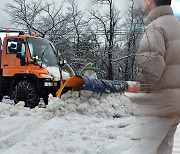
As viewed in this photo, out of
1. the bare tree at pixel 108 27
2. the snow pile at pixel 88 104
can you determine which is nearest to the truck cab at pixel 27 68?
the snow pile at pixel 88 104

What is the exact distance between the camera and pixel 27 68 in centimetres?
851

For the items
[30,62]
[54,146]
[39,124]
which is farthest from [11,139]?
[30,62]

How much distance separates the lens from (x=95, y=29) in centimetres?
296

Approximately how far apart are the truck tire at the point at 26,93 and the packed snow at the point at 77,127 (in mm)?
1082

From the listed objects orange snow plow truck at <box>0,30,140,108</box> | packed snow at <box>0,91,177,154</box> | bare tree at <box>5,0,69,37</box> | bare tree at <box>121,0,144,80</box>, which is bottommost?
packed snow at <box>0,91,177,154</box>

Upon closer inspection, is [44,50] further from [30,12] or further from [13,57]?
[30,12]

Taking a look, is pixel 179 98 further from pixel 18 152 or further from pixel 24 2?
pixel 24 2

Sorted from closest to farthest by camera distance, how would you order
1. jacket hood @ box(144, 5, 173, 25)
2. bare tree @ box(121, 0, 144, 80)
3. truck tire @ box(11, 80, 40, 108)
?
1. bare tree @ box(121, 0, 144, 80)
2. jacket hood @ box(144, 5, 173, 25)
3. truck tire @ box(11, 80, 40, 108)

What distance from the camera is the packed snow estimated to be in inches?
78.7

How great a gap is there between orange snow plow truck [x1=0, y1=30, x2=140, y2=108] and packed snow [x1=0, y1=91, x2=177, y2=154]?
4.36ft

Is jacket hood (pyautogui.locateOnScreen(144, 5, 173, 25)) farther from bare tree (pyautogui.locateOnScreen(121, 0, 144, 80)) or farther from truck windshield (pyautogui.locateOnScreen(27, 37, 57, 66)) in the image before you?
truck windshield (pyautogui.locateOnScreen(27, 37, 57, 66))

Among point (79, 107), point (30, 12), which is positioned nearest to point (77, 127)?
point (79, 107)

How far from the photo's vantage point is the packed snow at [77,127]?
6.56 ft

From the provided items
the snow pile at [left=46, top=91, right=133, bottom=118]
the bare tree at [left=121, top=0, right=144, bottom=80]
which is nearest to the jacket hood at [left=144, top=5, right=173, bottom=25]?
the bare tree at [left=121, top=0, right=144, bottom=80]
